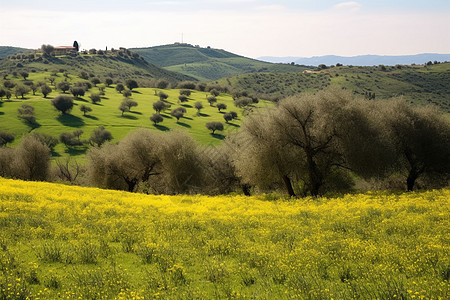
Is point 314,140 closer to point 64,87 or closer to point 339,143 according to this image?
point 339,143

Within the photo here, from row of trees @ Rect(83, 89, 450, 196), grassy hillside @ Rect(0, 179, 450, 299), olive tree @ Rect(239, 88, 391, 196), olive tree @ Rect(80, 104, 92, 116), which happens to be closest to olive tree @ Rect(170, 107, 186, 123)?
olive tree @ Rect(80, 104, 92, 116)

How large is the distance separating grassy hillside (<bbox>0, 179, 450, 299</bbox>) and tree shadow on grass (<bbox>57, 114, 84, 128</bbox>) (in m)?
97.4

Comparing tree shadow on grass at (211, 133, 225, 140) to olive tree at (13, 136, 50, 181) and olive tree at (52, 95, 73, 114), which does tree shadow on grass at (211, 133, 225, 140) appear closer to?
olive tree at (52, 95, 73, 114)

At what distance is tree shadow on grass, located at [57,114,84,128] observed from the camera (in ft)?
360

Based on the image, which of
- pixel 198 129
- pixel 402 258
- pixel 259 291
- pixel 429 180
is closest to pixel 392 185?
pixel 429 180

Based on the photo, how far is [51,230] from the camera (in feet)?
48.6

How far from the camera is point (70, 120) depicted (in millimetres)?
113188

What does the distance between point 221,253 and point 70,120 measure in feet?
376

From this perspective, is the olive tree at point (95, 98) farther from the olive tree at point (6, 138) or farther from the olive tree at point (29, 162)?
the olive tree at point (29, 162)

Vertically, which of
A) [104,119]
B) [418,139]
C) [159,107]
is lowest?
[104,119]

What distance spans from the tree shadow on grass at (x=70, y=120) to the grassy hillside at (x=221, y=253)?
97.4 metres

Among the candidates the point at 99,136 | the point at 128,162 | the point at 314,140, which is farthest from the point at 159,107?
the point at 314,140

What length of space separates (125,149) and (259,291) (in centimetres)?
4128

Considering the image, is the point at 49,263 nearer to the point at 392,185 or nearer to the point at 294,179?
the point at 294,179
